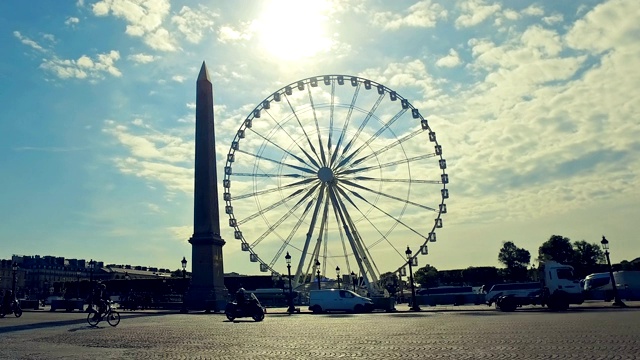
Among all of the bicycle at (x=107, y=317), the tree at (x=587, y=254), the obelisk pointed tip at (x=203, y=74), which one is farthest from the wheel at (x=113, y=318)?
the tree at (x=587, y=254)

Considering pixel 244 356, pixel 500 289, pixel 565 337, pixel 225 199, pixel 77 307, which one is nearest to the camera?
pixel 244 356

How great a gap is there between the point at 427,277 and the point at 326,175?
8876 cm

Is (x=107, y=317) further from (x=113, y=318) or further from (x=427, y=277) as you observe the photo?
(x=427, y=277)

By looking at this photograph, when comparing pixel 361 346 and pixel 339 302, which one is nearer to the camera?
pixel 361 346

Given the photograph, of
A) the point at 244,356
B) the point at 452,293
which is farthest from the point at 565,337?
the point at 452,293

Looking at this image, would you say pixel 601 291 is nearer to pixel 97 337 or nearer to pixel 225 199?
pixel 225 199

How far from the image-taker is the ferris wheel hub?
43.4 metres

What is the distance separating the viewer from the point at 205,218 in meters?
40.1

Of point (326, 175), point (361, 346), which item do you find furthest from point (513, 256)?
point (361, 346)

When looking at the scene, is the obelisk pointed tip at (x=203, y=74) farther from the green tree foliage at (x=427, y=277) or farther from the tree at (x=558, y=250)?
the tree at (x=558, y=250)

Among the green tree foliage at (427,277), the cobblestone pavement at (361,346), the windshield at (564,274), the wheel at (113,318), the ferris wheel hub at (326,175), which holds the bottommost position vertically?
the cobblestone pavement at (361,346)

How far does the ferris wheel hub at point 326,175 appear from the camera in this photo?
1708 inches

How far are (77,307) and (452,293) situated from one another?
33572mm

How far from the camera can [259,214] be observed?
153 feet
